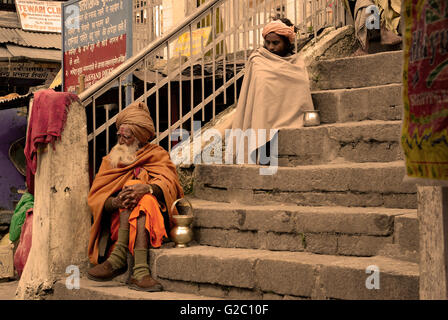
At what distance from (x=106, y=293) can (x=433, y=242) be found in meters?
2.48

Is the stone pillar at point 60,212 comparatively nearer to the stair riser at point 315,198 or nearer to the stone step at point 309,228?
the stone step at point 309,228

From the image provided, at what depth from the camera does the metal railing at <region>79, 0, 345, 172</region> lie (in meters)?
5.89

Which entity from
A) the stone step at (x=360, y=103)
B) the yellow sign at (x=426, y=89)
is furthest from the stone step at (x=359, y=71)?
the yellow sign at (x=426, y=89)

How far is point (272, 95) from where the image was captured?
19.2 feet

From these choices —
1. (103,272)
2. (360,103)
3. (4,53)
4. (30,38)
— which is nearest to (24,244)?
(103,272)

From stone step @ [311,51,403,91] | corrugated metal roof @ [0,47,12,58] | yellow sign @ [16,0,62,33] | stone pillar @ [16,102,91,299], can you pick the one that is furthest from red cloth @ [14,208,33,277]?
yellow sign @ [16,0,62,33]

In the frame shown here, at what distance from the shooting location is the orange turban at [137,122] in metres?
5.24

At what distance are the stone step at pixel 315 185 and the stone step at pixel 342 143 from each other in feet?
0.66

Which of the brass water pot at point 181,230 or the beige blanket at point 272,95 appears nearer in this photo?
the brass water pot at point 181,230

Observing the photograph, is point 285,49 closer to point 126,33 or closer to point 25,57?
point 126,33

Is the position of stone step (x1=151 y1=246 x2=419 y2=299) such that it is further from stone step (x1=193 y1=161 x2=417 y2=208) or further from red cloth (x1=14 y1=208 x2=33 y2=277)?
red cloth (x1=14 y1=208 x2=33 y2=277)
